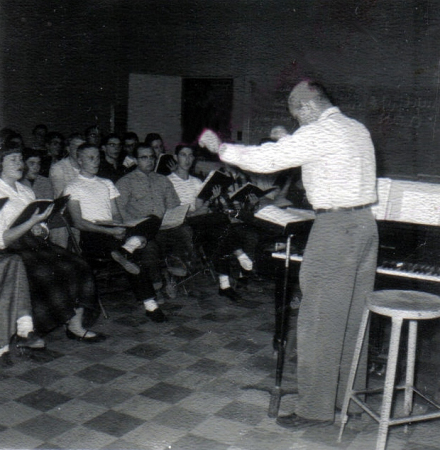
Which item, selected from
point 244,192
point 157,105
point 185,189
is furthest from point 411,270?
point 157,105

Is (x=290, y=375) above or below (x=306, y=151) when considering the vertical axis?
below

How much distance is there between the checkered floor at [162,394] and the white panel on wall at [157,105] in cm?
461

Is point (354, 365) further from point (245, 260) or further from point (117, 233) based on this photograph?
point (245, 260)

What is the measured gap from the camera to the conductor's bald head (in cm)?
258

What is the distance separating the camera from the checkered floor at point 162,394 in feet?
8.24

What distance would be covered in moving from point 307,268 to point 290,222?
0.72 feet

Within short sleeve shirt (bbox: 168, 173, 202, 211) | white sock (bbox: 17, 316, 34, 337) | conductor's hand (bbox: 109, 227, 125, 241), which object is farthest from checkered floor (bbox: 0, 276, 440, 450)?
short sleeve shirt (bbox: 168, 173, 202, 211)

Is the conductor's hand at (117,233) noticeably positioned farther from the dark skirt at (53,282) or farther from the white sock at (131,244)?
the dark skirt at (53,282)

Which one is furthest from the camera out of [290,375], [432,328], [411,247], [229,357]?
[432,328]

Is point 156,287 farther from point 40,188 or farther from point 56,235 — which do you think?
point 40,188

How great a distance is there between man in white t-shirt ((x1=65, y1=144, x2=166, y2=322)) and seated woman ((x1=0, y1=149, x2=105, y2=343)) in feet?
1.37

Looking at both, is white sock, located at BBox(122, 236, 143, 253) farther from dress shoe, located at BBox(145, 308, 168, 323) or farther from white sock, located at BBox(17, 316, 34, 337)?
white sock, located at BBox(17, 316, 34, 337)

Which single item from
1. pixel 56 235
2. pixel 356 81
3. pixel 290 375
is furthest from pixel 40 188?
pixel 356 81

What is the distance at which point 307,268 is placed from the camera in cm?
256
